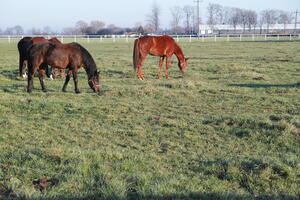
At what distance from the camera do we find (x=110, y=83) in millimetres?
12430

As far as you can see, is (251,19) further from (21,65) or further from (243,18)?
(21,65)

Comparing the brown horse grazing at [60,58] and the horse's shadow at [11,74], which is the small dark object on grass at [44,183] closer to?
the brown horse grazing at [60,58]

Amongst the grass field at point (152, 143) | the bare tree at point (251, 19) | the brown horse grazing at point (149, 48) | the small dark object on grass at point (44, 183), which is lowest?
the grass field at point (152, 143)

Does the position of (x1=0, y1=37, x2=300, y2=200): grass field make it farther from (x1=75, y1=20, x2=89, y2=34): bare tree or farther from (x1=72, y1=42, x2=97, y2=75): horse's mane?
(x1=75, y1=20, x2=89, y2=34): bare tree

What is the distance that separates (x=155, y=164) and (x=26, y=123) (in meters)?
3.44

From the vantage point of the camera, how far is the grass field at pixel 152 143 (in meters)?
3.69

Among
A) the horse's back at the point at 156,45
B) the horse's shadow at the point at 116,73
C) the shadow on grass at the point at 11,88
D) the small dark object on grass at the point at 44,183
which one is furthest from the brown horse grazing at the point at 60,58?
the small dark object on grass at the point at 44,183

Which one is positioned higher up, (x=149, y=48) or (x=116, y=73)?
(x=149, y=48)

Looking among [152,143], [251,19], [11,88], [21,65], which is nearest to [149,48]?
[21,65]

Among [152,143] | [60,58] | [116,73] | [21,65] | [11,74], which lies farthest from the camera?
[116,73]


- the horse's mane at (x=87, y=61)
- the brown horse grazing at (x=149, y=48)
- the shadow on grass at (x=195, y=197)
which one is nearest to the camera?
the shadow on grass at (x=195, y=197)

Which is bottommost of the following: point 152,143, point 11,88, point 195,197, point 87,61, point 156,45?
point 152,143

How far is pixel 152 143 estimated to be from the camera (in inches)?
221

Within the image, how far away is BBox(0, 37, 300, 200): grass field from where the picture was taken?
12.1 feet
